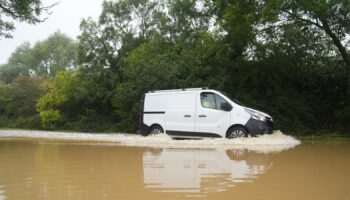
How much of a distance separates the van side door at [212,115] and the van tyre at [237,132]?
17 centimetres

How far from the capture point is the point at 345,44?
18359 millimetres

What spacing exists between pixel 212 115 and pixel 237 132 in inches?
40.2

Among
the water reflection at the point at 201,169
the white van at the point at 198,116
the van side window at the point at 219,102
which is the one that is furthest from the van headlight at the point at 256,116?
the water reflection at the point at 201,169

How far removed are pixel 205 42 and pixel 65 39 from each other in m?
48.0

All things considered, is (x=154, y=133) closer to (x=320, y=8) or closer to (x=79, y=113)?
(x=320, y=8)

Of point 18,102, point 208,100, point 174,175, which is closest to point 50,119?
point 18,102

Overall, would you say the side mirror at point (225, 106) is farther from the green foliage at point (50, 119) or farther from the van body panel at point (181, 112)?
the green foliage at point (50, 119)

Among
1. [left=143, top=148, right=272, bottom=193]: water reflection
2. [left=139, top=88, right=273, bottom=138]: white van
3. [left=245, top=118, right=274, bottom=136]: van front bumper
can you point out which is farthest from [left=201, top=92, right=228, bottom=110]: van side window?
[left=143, top=148, right=272, bottom=193]: water reflection

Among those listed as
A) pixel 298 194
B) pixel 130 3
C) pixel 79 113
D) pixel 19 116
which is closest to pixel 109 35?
pixel 130 3

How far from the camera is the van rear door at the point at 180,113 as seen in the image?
552 inches

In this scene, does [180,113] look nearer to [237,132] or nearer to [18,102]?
[237,132]

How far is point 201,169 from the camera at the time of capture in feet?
23.7

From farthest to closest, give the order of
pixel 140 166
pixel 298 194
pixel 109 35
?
pixel 109 35
pixel 140 166
pixel 298 194

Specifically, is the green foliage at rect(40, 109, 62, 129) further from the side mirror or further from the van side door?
the side mirror
